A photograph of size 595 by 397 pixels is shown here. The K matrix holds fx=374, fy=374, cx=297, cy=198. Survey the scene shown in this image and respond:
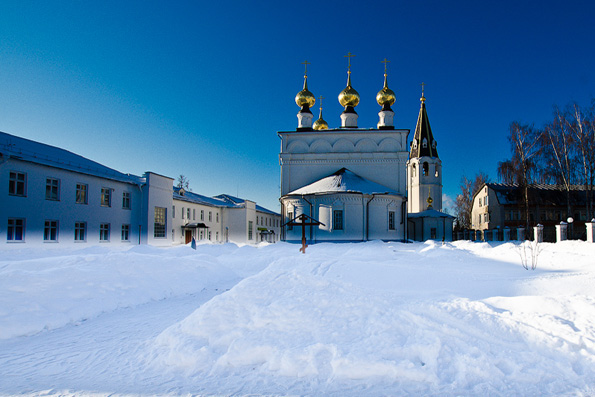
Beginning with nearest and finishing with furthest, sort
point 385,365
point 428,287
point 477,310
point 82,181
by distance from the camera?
point 385,365 < point 477,310 < point 428,287 < point 82,181

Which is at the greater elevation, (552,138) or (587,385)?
(552,138)

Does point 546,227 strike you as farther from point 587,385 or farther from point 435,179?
point 587,385

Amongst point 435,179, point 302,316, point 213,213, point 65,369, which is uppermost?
point 435,179

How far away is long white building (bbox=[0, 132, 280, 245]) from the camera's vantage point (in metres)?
15.6

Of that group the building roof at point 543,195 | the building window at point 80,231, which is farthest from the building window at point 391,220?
the building window at point 80,231

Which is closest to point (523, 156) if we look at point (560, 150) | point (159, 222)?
point (560, 150)

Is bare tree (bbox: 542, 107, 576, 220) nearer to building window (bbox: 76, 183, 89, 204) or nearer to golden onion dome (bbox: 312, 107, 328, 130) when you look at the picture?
golden onion dome (bbox: 312, 107, 328, 130)

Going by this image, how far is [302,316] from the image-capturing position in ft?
17.0

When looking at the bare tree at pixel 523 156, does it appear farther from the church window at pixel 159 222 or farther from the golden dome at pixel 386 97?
the church window at pixel 159 222

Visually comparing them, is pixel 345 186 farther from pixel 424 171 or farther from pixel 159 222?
pixel 424 171

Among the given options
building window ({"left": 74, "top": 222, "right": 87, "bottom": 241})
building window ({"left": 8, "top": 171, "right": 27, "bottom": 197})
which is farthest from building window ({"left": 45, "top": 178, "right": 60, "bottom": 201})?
building window ({"left": 74, "top": 222, "right": 87, "bottom": 241})

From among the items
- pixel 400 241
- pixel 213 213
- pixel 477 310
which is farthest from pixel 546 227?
pixel 477 310

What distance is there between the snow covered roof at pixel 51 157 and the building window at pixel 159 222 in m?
3.28

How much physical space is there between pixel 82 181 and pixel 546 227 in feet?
130
